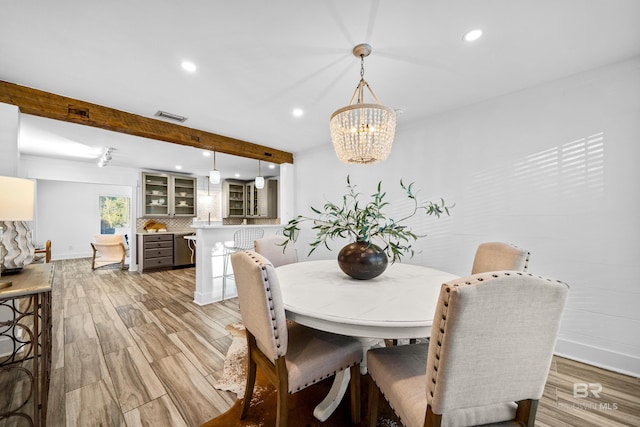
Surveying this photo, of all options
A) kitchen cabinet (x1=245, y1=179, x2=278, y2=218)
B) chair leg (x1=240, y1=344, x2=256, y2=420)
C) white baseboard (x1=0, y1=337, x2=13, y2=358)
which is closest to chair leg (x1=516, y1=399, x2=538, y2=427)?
chair leg (x1=240, y1=344, x2=256, y2=420)

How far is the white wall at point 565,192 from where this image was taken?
6.22 feet

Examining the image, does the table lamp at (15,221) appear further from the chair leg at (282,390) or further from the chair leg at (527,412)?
the chair leg at (527,412)

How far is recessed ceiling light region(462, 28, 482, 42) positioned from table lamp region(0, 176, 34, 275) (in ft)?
9.12

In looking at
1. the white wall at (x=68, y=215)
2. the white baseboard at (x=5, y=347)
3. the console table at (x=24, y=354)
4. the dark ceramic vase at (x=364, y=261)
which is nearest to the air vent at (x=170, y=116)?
the console table at (x=24, y=354)

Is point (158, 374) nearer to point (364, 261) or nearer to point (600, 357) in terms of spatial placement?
point (364, 261)

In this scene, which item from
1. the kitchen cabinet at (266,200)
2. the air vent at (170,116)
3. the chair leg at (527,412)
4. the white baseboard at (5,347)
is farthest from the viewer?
the kitchen cabinet at (266,200)

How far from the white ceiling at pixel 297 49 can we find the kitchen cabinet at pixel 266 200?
366 centimetres

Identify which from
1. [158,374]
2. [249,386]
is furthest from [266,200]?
[249,386]

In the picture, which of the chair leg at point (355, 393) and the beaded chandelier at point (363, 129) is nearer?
the chair leg at point (355, 393)

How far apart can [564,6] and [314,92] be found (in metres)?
1.75

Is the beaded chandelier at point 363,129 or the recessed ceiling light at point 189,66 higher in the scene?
the recessed ceiling light at point 189,66

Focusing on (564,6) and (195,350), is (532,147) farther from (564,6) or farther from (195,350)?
(195,350)

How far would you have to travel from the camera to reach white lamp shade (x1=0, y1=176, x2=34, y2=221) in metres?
1.31

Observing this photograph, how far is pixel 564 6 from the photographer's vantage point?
4.62 feet
